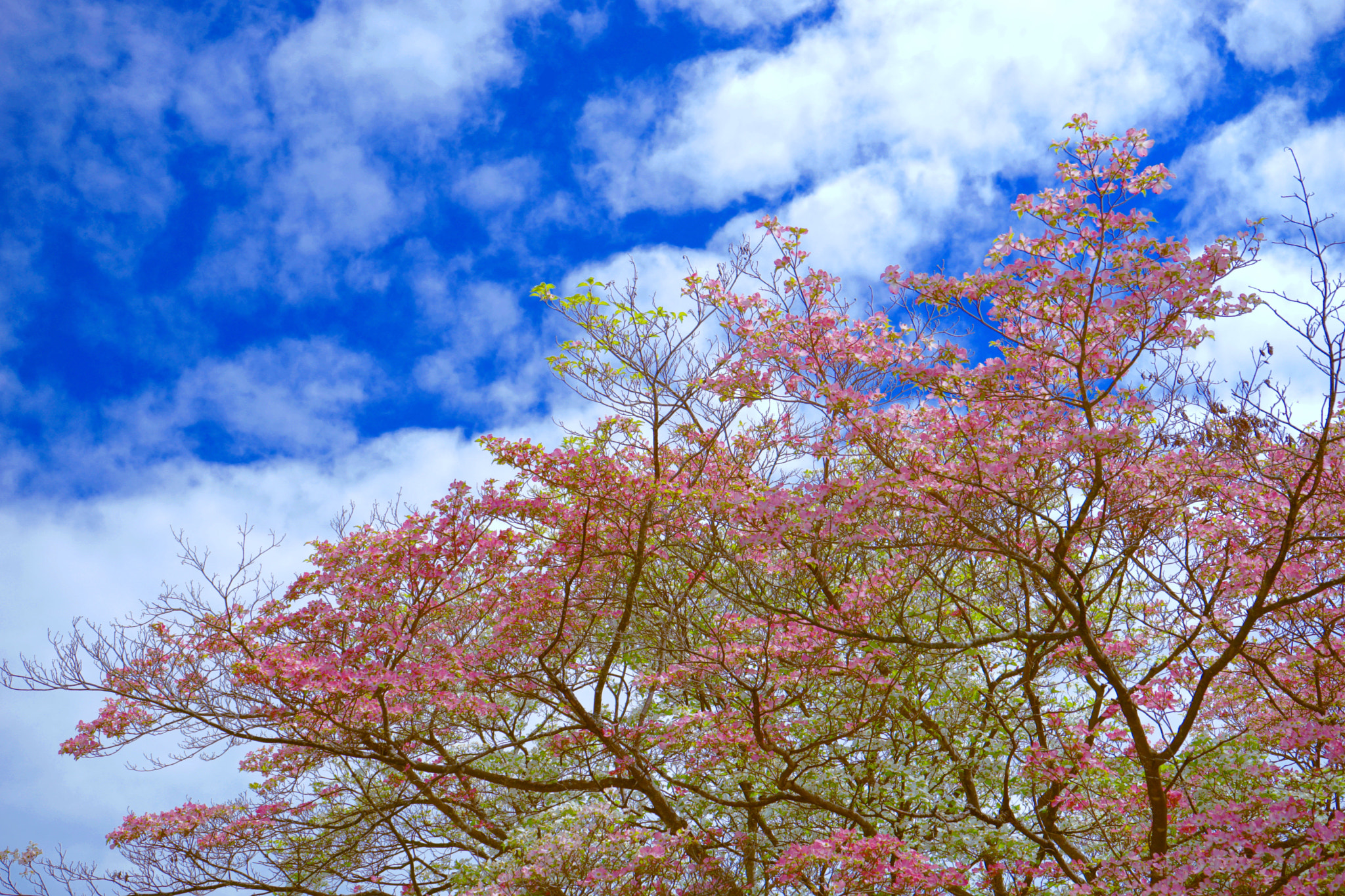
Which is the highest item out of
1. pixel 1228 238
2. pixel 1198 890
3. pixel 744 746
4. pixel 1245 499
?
pixel 1228 238

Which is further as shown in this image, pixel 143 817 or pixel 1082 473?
pixel 143 817

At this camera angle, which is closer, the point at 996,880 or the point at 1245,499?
the point at 1245,499

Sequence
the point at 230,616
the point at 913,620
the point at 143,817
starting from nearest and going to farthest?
1. the point at 230,616
2. the point at 913,620
3. the point at 143,817

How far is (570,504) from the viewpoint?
26.5ft

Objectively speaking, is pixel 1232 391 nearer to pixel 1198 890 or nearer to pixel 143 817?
pixel 1198 890

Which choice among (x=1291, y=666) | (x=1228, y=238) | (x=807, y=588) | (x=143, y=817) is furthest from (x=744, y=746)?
(x=143, y=817)

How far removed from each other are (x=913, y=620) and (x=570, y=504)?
369 cm

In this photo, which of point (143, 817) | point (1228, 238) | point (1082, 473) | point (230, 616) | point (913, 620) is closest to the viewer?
point (1228, 238)

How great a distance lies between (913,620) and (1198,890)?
11.1 ft

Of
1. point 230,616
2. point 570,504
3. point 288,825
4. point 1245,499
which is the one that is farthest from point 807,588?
point 288,825

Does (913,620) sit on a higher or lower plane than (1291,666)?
higher

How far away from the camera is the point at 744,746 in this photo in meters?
8.13

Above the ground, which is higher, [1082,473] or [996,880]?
[1082,473]

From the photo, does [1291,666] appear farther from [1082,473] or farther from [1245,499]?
[1082,473]
